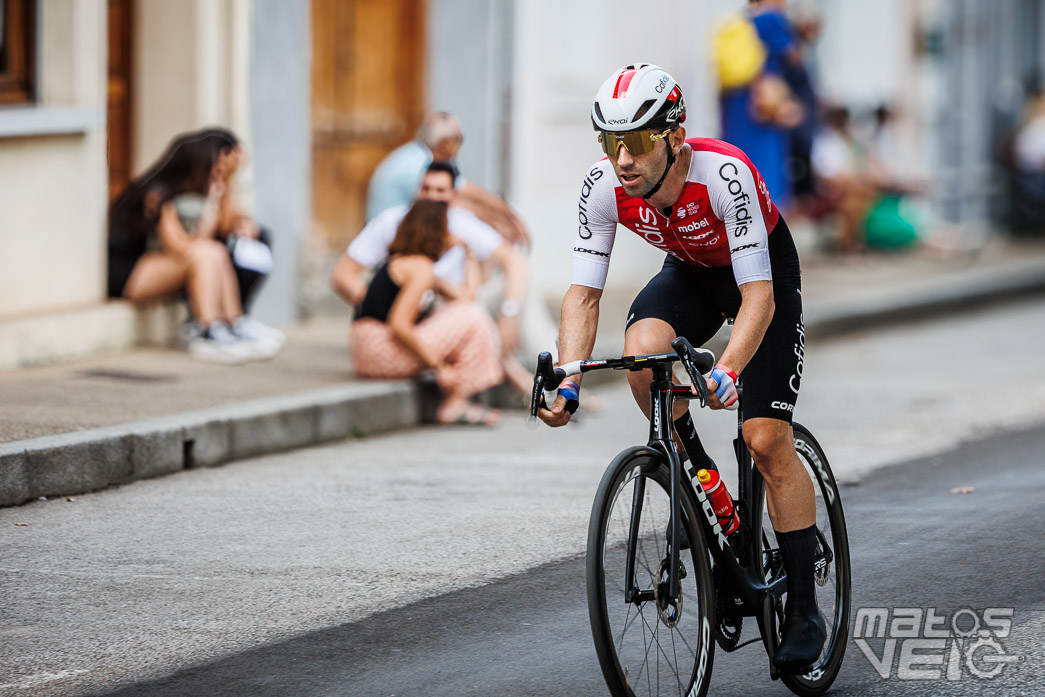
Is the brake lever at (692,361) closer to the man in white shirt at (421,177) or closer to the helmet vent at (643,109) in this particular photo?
the helmet vent at (643,109)

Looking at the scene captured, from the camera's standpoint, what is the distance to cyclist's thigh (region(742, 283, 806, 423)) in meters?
4.66

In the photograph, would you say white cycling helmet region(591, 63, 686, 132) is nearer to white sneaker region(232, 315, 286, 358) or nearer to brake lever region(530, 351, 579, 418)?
brake lever region(530, 351, 579, 418)

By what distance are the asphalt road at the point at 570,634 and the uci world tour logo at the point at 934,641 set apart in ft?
0.08

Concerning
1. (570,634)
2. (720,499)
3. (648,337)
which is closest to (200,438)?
(570,634)

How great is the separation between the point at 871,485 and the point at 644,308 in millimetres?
3249

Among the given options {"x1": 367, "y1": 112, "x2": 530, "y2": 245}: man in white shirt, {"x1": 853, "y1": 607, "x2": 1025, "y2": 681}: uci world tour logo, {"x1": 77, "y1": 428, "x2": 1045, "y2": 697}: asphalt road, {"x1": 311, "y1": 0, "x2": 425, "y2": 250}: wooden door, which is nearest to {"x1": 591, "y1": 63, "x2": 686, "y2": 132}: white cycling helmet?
{"x1": 77, "y1": 428, "x2": 1045, "y2": 697}: asphalt road

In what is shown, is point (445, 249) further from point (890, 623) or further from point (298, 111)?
point (890, 623)

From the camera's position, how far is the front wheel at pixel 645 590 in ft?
13.9

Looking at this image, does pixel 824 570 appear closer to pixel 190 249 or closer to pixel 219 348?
pixel 219 348

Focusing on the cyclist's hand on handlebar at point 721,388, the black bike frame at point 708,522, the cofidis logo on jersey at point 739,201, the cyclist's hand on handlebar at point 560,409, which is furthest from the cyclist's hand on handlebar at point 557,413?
the cofidis logo on jersey at point 739,201

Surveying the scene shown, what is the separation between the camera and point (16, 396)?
8516 millimetres

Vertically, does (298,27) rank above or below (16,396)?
above

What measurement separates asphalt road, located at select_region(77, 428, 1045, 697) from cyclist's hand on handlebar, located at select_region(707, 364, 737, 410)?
3.50ft

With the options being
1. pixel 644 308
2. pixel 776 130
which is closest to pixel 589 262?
pixel 644 308
